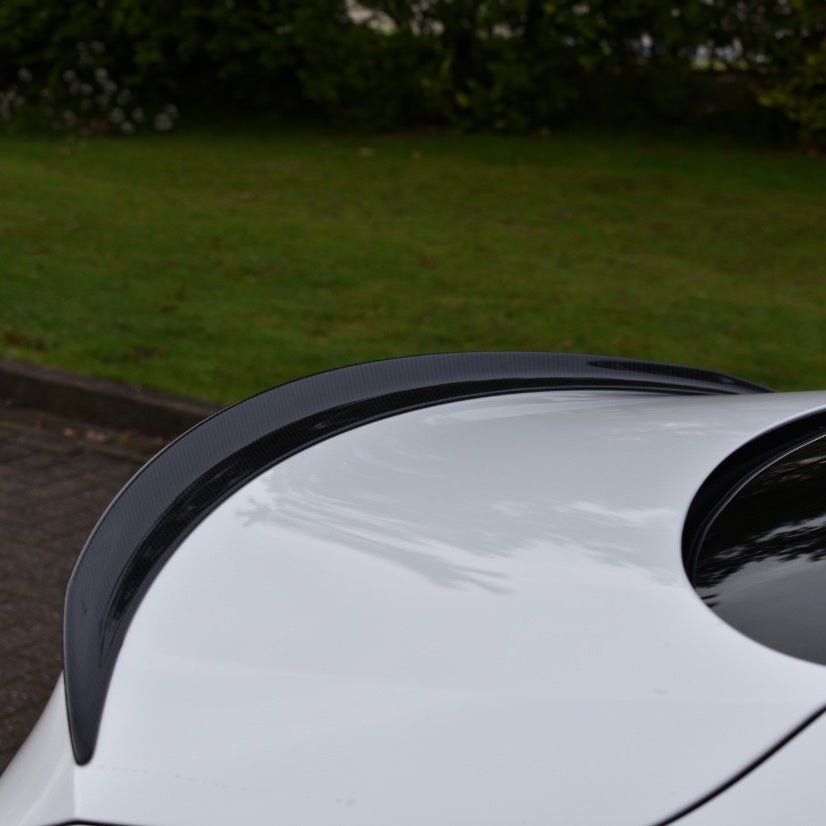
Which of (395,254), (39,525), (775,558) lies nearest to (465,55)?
(395,254)

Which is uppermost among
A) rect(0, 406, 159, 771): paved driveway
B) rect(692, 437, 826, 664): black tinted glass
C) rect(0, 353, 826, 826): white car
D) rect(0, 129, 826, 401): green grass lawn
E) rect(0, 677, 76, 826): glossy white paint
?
rect(692, 437, 826, 664): black tinted glass

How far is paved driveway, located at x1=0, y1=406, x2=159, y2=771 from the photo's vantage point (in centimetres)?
343

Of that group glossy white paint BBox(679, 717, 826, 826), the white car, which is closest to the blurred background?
the white car

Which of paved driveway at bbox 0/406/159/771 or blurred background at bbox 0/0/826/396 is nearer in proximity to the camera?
paved driveway at bbox 0/406/159/771

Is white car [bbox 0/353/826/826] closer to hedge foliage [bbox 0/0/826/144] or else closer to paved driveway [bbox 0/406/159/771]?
paved driveway [bbox 0/406/159/771]

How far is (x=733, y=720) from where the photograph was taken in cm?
133

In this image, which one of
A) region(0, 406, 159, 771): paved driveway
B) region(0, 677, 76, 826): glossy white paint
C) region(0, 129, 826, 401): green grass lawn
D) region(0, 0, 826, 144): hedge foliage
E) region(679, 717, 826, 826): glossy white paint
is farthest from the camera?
region(0, 0, 826, 144): hedge foliage

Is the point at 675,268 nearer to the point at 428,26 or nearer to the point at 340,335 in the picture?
the point at 340,335

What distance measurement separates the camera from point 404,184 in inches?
397

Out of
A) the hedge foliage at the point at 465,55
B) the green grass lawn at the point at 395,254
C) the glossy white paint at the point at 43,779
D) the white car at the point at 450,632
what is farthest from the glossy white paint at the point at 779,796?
the hedge foliage at the point at 465,55

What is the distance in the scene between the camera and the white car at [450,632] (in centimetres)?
131

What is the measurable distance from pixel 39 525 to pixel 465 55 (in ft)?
27.8

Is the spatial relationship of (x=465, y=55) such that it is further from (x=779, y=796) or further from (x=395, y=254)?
(x=779, y=796)

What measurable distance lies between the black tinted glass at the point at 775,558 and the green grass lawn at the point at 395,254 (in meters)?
3.71
